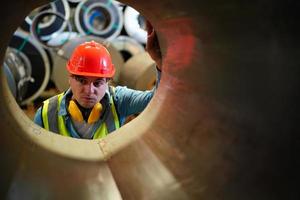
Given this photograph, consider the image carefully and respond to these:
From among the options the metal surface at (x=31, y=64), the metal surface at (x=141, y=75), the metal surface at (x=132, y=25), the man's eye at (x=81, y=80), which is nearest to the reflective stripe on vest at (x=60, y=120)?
the man's eye at (x=81, y=80)

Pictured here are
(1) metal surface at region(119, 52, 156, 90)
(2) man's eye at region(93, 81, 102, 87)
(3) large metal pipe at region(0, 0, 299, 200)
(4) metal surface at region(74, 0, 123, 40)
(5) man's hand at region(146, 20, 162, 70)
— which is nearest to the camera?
(3) large metal pipe at region(0, 0, 299, 200)

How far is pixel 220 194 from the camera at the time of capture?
741 millimetres

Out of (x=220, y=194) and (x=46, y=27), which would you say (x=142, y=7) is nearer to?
(x=220, y=194)

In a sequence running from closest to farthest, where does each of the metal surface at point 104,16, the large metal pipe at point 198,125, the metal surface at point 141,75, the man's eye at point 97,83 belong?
the large metal pipe at point 198,125 → the man's eye at point 97,83 → the metal surface at point 141,75 → the metal surface at point 104,16

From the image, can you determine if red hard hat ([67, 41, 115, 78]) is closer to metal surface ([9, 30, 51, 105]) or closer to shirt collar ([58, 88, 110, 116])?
shirt collar ([58, 88, 110, 116])

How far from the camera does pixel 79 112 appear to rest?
69.9 inches

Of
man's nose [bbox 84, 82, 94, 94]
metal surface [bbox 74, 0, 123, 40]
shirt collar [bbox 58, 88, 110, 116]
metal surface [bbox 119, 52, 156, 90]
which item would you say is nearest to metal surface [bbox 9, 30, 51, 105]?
metal surface [bbox 74, 0, 123, 40]

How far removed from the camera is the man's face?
1795 millimetres

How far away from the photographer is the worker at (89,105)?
1.77 meters

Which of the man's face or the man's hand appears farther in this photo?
the man's face

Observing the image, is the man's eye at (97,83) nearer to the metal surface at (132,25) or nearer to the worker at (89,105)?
the worker at (89,105)

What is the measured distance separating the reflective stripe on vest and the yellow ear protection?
47 mm

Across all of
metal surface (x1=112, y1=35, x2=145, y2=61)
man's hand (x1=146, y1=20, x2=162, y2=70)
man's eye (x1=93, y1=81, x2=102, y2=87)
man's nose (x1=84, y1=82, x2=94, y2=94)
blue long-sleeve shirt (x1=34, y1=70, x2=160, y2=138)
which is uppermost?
man's hand (x1=146, y1=20, x2=162, y2=70)

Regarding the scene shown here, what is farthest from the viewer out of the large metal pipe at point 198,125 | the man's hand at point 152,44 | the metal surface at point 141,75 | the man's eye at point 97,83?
the metal surface at point 141,75
